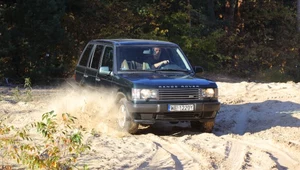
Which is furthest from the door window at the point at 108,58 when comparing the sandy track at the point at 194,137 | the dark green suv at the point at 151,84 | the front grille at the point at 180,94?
the front grille at the point at 180,94

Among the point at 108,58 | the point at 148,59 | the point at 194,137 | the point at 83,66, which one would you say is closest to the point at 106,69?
the point at 108,58

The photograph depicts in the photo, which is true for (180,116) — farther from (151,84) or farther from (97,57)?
(97,57)

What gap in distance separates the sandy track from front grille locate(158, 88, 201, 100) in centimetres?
65

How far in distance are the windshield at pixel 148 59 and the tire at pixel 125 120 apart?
0.80m

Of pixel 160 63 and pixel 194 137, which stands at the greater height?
pixel 160 63

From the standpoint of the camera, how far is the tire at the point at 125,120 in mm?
9345

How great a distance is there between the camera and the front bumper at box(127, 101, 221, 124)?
30.0ft

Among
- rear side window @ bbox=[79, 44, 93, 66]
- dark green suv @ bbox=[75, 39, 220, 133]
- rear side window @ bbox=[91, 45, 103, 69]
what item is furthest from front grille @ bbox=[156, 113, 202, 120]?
rear side window @ bbox=[79, 44, 93, 66]

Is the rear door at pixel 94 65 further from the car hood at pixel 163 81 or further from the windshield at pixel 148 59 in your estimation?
the car hood at pixel 163 81

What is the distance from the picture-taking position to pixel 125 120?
9.42 metres

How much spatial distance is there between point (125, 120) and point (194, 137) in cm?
116

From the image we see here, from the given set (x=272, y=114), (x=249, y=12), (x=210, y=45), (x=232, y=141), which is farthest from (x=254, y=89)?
(x=249, y=12)

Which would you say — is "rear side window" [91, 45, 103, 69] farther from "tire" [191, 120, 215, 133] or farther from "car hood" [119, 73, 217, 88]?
"tire" [191, 120, 215, 133]

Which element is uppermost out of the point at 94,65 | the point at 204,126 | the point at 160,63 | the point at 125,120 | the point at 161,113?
the point at 160,63
